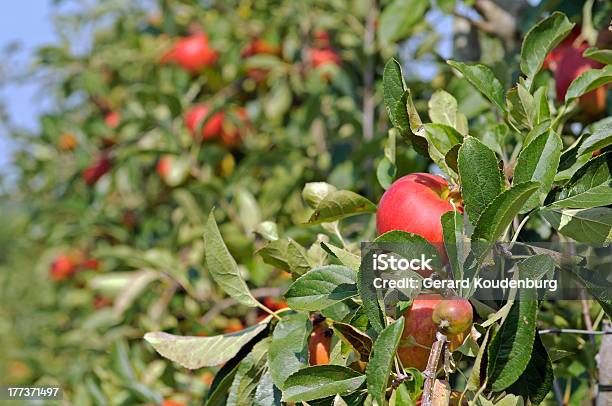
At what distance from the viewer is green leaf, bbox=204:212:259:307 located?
1.98 feet

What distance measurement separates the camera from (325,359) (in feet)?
1.96

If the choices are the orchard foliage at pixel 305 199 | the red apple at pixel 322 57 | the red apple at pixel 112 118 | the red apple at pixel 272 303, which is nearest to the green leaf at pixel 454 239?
the orchard foliage at pixel 305 199

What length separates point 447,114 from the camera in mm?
634

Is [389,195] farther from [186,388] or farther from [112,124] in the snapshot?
[112,124]

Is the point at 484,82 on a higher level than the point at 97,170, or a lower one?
higher

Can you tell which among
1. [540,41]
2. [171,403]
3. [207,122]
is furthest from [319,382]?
[207,122]

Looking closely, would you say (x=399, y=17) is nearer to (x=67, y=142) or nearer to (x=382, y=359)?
(x=382, y=359)

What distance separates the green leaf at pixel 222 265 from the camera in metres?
0.60

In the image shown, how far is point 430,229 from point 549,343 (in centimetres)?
25

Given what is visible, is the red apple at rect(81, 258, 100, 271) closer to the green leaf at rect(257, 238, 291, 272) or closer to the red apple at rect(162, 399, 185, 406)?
the red apple at rect(162, 399, 185, 406)

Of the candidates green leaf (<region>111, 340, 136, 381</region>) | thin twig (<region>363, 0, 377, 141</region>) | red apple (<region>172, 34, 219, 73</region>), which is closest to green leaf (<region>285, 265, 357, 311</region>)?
green leaf (<region>111, 340, 136, 381</region>)

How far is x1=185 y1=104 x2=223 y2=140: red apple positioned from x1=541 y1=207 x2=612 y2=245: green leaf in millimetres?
1080

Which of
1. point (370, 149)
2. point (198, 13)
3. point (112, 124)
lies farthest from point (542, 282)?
point (112, 124)

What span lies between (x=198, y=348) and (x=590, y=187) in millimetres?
320
